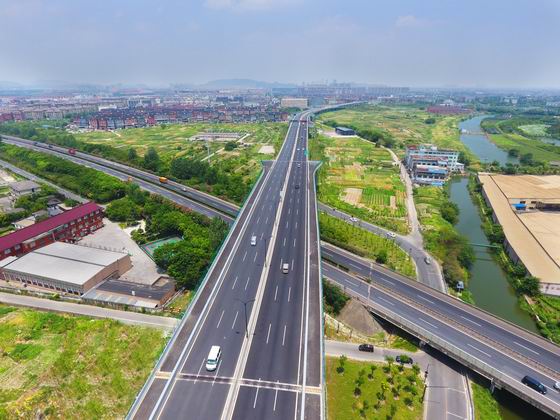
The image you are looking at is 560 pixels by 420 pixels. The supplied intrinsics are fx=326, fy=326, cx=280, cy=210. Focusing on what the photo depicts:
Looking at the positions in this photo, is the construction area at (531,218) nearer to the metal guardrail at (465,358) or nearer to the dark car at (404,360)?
the metal guardrail at (465,358)

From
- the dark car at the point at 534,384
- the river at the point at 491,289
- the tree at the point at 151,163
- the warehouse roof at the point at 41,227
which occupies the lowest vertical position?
the river at the point at 491,289

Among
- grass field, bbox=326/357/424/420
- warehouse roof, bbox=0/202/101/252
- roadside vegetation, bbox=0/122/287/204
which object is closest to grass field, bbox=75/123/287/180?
roadside vegetation, bbox=0/122/287/204

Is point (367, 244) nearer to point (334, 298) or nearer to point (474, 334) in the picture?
point (334, 298)

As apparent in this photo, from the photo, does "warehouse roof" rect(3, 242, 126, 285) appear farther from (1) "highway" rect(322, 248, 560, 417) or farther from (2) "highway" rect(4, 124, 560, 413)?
(1) "highway" rect(322, 248, 560, 417)

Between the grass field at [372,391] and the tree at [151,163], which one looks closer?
the grass field at [372,391]

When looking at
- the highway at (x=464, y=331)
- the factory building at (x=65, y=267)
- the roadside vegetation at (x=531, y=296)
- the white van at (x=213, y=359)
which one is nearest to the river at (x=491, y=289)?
the roadside vegetation at (x=531, y=296)

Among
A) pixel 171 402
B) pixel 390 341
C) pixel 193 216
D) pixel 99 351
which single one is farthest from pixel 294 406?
pixel 193 216
